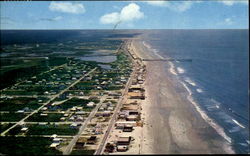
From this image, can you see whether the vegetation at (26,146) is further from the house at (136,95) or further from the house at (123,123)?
the house at (136,95)

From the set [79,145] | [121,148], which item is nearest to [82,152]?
[79,145]

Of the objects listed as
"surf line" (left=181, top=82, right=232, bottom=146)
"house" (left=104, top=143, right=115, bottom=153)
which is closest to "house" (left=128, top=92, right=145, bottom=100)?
"surf line" (left=181, top=82, right=232, bottom=146)

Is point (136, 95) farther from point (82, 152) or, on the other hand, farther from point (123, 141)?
point (82, 152)

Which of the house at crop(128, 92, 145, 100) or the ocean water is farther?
the house at crop(128, 92, 145, 100)

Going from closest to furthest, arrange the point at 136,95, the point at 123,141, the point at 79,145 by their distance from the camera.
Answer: the point at 79,145, the point at 123,141, the point at 136,95

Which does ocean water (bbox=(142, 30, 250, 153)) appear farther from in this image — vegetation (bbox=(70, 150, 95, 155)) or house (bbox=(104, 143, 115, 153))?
vegetation (bbox=(70, 150, 95, 155))

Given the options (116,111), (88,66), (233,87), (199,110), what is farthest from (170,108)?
(88,66)

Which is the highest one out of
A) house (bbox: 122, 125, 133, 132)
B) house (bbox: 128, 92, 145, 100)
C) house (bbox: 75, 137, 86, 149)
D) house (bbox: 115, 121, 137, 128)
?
house (bbox: 128, 92, 145, 100)

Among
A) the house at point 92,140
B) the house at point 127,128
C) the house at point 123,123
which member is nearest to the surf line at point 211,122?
the house at point 123,123

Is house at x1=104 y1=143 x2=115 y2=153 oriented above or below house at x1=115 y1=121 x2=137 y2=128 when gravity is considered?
below
